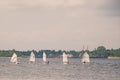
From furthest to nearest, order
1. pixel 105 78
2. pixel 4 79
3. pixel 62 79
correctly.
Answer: pixel 105 78 < pixel 62 79 < pixel 4 79

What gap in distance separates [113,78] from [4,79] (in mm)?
29585

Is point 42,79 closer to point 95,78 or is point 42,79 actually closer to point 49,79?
point 49,79

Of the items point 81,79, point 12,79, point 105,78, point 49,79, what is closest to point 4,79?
point 12,79

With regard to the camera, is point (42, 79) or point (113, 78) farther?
point (113, 78)

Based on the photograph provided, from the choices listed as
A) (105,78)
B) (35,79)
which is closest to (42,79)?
(35,79)

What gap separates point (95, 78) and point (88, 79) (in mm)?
3237

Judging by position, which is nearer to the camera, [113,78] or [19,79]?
[19,79]

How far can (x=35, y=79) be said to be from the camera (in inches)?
4368

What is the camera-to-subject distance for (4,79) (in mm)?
106938

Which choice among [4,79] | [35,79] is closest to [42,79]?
[35,79]

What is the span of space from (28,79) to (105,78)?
2105 centimetres

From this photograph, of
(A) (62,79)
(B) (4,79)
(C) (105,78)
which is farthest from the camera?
(C) (105,78)

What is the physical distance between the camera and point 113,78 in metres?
125

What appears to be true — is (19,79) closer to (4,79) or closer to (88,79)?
(4,79)
